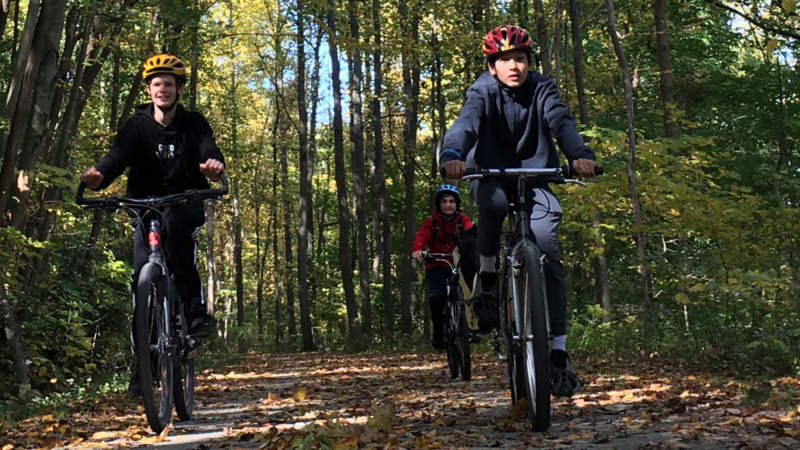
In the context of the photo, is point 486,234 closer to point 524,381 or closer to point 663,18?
point 524,381

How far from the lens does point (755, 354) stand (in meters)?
7.59

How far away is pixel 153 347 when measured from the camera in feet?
17.5

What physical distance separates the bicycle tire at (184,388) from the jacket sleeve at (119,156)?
1.39 meters

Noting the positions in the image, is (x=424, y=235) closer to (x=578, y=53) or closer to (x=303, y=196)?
(x=578, y=53)

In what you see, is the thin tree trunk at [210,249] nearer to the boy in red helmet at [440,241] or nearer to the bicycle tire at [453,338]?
the boy in red helmet at [440,241]

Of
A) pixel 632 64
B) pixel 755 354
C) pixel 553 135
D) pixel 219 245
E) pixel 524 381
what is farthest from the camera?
pixel 219 245

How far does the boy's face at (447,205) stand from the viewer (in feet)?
32.0

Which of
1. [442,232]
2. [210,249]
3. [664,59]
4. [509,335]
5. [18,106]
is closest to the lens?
[509,335]

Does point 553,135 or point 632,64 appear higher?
point 632,64

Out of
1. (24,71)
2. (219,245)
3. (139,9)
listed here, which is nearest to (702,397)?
(24,71)

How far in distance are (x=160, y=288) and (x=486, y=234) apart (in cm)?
220

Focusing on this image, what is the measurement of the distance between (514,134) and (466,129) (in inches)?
16.9

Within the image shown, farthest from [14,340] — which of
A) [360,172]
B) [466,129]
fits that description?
[360,172]

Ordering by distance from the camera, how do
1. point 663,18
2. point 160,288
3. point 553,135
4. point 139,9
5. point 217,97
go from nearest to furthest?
point 553,135, point 160,288, point 139,9, point 663,18, point 217,97
